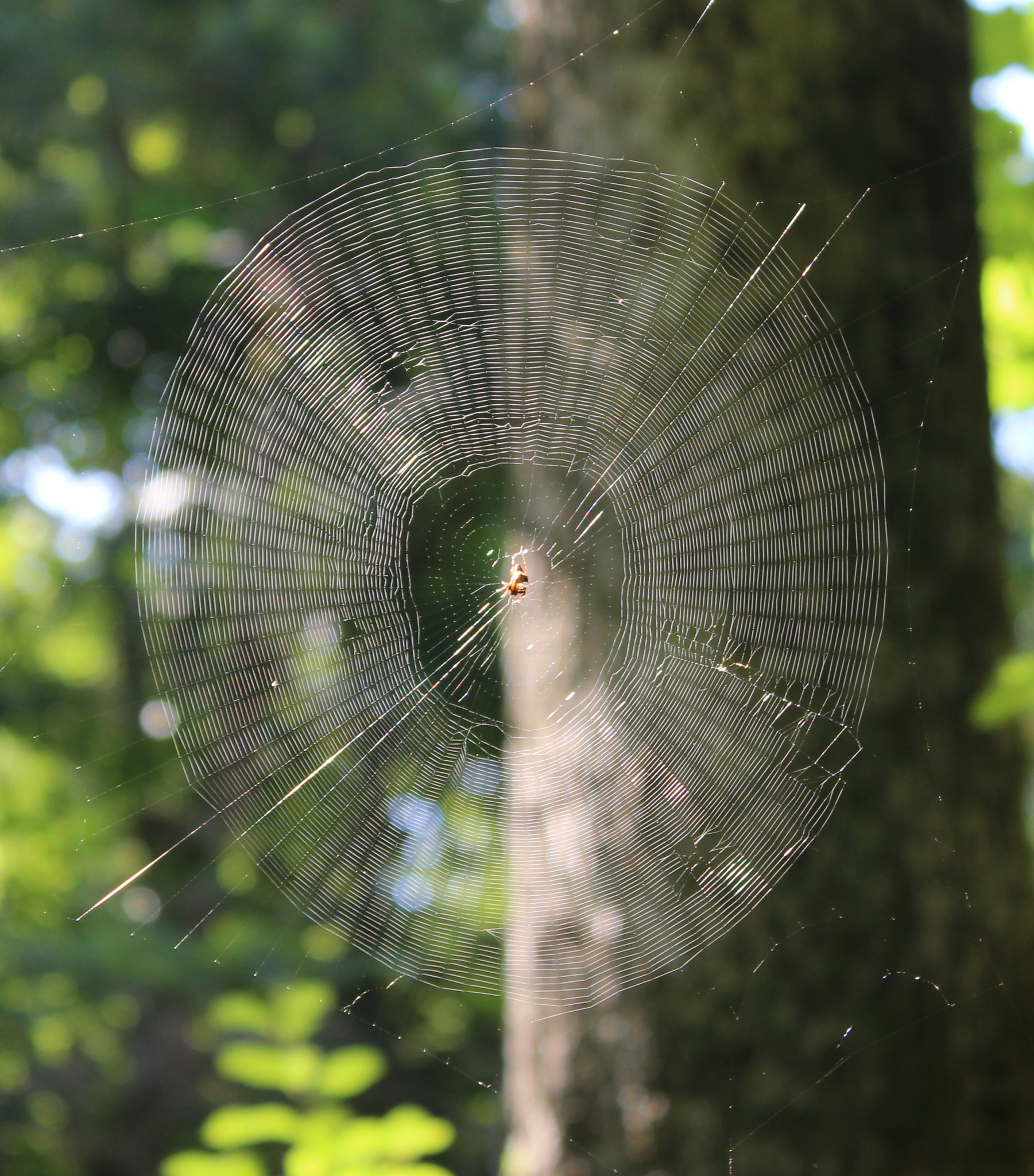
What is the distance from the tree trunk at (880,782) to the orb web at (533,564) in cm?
11

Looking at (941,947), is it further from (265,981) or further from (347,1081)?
(265,981)

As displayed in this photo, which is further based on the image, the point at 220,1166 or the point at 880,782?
the point at 880,782

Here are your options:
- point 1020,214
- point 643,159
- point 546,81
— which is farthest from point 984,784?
point 546,81

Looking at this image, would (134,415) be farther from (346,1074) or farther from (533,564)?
(346,1074)

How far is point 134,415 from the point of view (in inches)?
278

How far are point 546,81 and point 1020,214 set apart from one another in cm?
150

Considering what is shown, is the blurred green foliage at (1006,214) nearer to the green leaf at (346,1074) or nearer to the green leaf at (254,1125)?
the green leaf at (346,1074)

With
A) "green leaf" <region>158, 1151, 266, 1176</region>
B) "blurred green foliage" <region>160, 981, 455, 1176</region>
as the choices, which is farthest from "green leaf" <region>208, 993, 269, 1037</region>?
"green leaf" <region>158, 1151, 266, 1176</region>

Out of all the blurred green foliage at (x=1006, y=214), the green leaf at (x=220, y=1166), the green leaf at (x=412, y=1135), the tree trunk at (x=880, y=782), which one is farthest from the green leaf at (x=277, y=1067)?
the blurred green foliage at (x=1006, y=214)

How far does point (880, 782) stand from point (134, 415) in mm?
6417

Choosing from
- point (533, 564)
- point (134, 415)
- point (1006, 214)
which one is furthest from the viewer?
point (134, 415)

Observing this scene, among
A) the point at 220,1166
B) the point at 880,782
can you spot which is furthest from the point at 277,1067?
the point at 880,782

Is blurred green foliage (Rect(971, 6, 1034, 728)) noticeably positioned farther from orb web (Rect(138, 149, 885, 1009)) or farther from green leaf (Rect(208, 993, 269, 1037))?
green leaf (Rect(208, 993, 269, 1037))

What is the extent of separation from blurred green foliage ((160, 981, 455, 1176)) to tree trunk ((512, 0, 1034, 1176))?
2.20 feet
